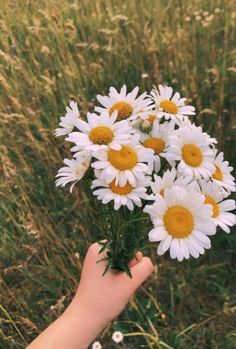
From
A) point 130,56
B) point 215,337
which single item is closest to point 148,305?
point 215,337

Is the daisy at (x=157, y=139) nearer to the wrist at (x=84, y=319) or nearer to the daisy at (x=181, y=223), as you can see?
the daisy at (x=181, y=223)

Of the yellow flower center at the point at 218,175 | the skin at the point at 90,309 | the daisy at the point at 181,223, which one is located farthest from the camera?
the skin at the point at 90,309

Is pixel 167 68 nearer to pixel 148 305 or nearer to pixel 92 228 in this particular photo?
pixel 92 228

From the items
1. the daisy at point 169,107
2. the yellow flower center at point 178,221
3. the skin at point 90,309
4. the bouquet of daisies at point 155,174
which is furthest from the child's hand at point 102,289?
the daisy at point 169,107

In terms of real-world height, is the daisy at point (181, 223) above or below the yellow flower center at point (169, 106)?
below

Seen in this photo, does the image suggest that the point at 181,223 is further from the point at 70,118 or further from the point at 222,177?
the point at 70,118

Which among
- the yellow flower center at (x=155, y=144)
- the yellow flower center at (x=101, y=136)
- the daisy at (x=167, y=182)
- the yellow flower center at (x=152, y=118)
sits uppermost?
the yellow flower center at (x=101, y=136)
